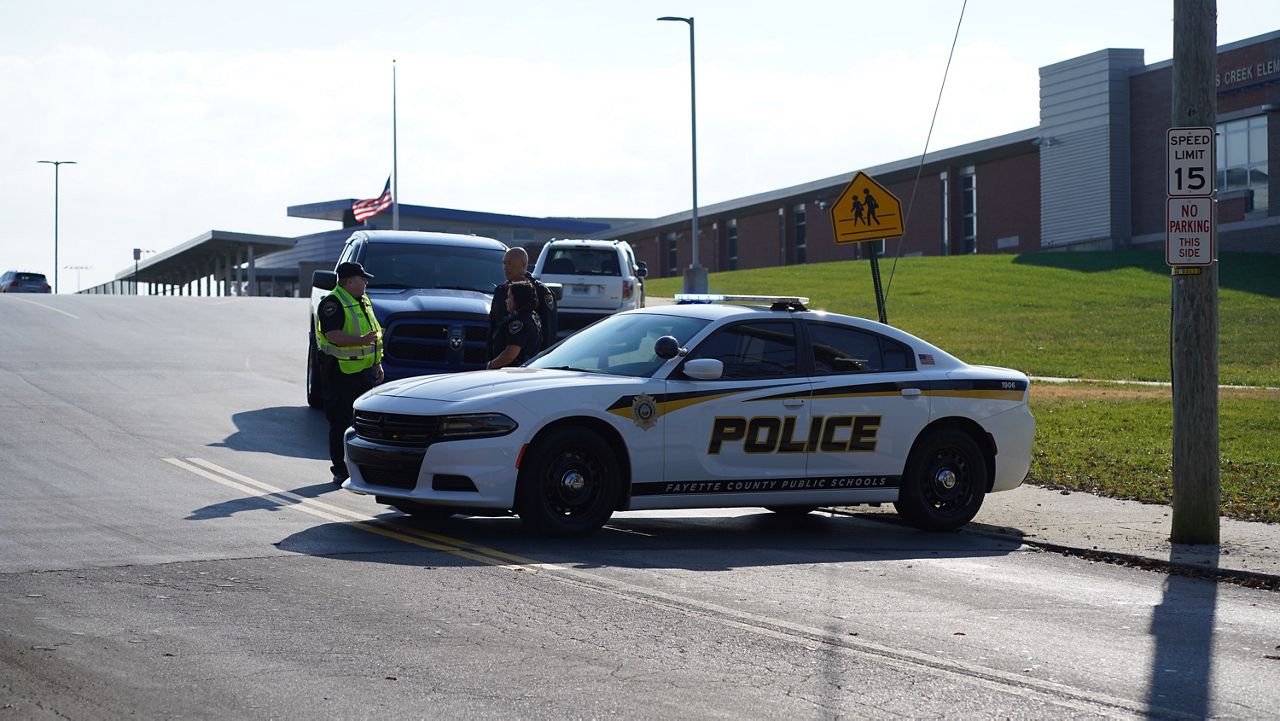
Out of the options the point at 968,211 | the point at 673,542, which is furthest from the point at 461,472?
the point at 968,211

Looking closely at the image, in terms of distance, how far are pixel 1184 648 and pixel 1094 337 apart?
25913 millimetres

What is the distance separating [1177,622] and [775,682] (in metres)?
2.78

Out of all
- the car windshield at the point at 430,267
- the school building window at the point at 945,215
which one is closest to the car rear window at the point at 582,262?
the car windshield at the point at 430,267

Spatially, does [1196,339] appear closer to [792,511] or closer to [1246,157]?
[792,511]

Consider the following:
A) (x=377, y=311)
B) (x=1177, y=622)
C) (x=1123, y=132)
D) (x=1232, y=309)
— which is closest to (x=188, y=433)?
(x=377, y=311)

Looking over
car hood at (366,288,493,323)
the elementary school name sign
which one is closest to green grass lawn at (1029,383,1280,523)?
the elementary school name sign

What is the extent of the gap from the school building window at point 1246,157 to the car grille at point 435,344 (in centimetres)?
4394

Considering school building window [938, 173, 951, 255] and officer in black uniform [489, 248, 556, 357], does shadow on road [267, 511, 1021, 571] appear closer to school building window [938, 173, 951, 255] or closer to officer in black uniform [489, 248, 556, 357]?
officer in black uniform [489, 248, 556, 357]

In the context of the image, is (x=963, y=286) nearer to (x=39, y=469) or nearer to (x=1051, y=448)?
(x=1051, y=448)

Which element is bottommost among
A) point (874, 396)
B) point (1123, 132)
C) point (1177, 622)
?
point (1177, 622)

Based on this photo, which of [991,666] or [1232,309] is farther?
[1232,309]

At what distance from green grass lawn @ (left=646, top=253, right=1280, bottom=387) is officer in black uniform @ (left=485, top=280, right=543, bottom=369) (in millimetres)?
13789

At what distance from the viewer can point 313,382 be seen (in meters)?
17.3

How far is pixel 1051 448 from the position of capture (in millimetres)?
15828
